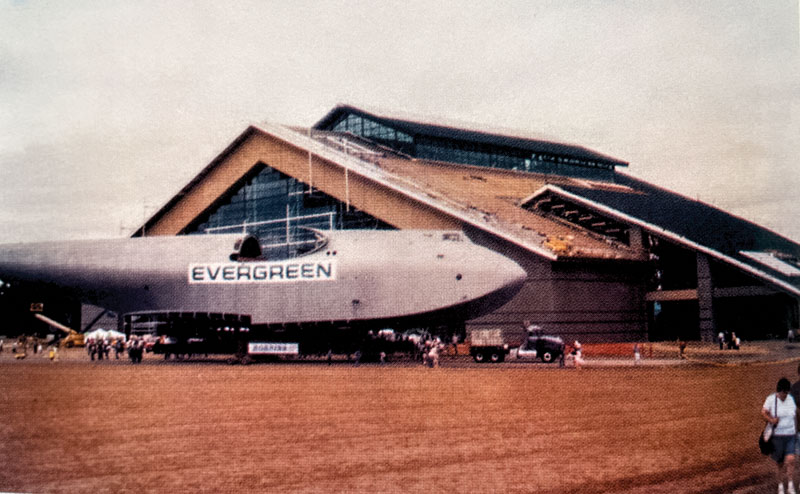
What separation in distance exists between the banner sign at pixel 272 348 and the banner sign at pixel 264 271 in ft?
9.08

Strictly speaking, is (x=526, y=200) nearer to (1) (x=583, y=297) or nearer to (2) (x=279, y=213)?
(1) (x=583, y=297)

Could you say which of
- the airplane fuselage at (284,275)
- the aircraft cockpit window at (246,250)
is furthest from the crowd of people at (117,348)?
the aircraft cockpit window at (246,250)

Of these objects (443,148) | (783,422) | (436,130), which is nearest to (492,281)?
(443,148)

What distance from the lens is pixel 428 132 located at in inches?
964

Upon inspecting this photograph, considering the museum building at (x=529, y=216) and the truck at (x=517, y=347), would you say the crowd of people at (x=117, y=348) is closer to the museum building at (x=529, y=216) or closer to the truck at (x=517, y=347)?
the museum building at (x=529, y=216)

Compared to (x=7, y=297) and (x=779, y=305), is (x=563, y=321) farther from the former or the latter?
(x=7, y=297)

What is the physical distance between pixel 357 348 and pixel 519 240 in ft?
30.0

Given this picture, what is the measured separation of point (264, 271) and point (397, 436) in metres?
15.4

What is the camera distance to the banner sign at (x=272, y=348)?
2792cm

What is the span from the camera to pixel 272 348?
28.1 metres

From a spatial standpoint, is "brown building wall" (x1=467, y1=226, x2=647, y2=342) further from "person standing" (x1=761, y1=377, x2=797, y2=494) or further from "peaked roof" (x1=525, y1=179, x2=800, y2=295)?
"person standing" (x1=761, y1=377, x2=797, y2=494)

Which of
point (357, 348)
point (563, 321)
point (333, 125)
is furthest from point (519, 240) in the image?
point (333, 125)

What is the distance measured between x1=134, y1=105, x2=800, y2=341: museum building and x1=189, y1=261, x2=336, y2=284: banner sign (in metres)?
1.45

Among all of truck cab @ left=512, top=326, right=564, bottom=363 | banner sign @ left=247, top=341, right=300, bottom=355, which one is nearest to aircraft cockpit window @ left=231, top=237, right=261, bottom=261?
banner sign @ left=247, top=341, right=300, bottom=355
